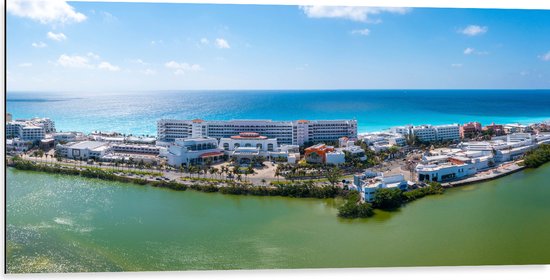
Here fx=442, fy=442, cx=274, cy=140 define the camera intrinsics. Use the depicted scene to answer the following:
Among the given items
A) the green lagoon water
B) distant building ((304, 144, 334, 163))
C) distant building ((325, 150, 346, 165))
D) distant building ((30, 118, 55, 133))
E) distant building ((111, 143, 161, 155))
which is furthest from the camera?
distant building ((30, 118, 55, 133))

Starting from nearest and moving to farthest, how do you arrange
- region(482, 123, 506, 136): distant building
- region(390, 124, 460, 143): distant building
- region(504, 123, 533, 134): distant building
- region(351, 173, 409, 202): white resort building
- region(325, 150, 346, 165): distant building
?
region(351, 173, 409, 202): white resort building < region(325, 150, 346, 165): distant building < region(390, 124, 460, 143): distant building < region(504, 123, 533, 134): distant building < region(482, 123, 506, 136): distant building

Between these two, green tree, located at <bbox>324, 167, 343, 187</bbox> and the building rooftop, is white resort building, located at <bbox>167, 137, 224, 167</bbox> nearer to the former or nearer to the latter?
the building rooftop

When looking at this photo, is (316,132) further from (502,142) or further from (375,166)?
(502,142)

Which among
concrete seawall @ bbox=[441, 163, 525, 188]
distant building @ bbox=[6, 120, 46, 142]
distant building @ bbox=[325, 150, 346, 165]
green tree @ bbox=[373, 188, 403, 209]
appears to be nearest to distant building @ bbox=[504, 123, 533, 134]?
concrete seawall @ bbox=[441, 163, 525, 188]

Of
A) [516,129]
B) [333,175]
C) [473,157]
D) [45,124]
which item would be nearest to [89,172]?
[45,124]

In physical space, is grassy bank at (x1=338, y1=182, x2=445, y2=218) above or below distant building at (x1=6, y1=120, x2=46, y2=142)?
below

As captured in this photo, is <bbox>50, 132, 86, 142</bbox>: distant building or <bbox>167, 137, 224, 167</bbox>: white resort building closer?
<bbox>167, 137, 224, 167</bbox>: white resort building
